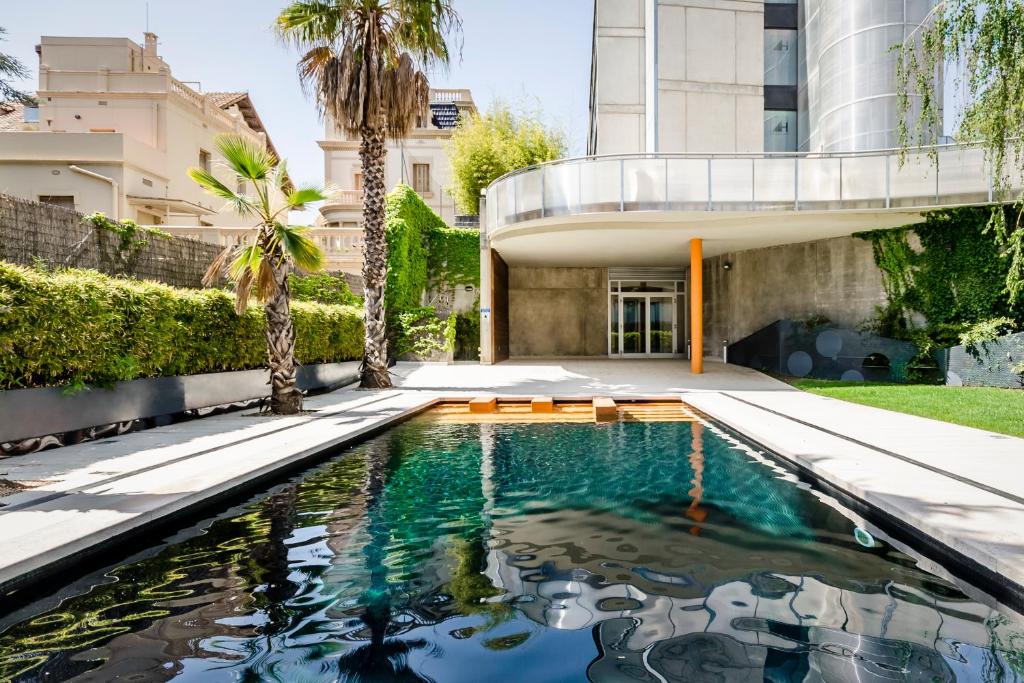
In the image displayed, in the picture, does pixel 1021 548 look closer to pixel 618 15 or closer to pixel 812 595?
pixel 812 595

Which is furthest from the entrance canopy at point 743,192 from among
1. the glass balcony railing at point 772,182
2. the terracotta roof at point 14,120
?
the terracotta roof at point 14,120

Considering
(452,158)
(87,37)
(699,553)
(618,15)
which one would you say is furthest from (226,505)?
(87,37)

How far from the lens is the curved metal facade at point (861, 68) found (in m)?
17.8

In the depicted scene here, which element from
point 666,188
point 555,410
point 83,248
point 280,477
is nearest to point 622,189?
point 666,188

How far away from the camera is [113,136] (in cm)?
2564

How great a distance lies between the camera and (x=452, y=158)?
30.5m

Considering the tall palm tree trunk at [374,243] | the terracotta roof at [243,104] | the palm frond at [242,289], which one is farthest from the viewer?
the terracotta roof at [243,104]

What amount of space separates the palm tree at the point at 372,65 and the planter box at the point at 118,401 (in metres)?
4.15

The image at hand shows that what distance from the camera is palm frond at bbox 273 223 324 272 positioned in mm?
9844

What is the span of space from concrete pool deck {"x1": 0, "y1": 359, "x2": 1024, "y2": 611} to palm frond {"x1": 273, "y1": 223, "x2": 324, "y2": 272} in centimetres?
253

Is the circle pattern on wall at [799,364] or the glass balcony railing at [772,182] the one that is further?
the circle pattern on wall at [799,364]

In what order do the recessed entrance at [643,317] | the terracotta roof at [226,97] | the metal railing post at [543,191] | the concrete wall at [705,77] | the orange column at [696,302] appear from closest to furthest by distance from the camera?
the metal railing post at [543,191], the orange column at [696,302], the concrete wall at [705,77], the recessed entrance at [643,317], the terracotta roof at [226,97]

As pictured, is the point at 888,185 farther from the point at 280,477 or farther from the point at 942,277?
the point at 280,477

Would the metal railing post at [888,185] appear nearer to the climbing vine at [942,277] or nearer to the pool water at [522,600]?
the climbing vine at [942,277]
